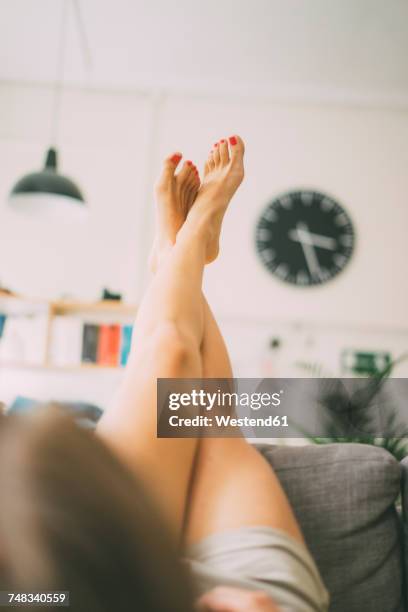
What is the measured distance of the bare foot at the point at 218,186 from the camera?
40.2 inches

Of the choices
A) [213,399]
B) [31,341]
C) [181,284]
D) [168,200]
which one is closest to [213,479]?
[213,399]

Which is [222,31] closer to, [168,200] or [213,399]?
[168,200]

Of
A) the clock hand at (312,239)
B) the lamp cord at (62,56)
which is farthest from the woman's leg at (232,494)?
the lamp cord at (62,56)

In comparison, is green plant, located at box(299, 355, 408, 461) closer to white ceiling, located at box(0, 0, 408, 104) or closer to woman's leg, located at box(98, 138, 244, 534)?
woman's leg, located at box(98, 138, 244, 534)

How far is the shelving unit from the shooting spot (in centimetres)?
250

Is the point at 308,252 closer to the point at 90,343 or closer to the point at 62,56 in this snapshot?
the point at 90,343

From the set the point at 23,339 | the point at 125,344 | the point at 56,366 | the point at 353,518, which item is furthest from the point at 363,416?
the point at 23,339

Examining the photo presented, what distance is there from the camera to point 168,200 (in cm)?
117

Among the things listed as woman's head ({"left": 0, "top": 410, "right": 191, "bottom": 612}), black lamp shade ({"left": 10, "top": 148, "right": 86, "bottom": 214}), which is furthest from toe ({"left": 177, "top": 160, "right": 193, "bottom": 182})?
woman's head ({"left": 0, "top": 410, "right": 191, "bottom": 612})

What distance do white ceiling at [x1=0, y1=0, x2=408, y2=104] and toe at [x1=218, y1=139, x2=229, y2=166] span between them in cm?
136

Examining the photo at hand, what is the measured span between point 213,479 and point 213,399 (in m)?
0.11

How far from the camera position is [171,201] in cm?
117

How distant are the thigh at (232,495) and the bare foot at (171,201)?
0.47m

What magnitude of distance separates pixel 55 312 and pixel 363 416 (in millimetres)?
1833
